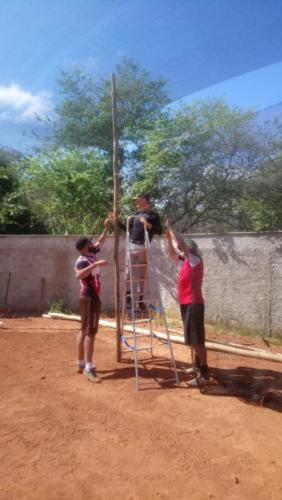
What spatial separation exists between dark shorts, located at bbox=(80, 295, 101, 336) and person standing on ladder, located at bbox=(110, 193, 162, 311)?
2.43 feet

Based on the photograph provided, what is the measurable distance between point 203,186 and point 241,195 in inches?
39.2

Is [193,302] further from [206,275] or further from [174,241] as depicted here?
[206,275]

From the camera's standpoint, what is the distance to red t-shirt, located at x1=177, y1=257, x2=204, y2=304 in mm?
5121

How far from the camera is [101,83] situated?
43.6 ft

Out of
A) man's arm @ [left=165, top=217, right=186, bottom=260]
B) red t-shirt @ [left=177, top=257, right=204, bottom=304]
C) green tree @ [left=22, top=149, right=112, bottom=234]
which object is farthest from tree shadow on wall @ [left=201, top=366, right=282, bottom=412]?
green tree @ [left=22, top=149, right=112, bottom=234]

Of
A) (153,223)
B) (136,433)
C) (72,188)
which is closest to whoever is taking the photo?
(136,433)

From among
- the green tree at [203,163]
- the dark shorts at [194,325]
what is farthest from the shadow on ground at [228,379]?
the green tree at [203,163]

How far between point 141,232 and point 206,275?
2848 mm

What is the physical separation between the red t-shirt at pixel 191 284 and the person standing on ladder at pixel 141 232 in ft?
2.49

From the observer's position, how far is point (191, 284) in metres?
5.14

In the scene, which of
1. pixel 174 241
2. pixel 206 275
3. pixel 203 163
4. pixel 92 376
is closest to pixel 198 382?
pixel 92 376

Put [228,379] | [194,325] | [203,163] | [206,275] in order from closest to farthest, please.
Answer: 1. [194,325]
2. [228,379]
3. [206,275]
4. [203,163]

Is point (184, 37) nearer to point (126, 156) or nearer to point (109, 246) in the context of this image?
point (109, 246)

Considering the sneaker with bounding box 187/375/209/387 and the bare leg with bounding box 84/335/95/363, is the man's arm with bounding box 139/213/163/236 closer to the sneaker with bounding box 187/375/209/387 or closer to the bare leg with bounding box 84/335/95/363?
the bare leg with bounding box 84/335/95/363
